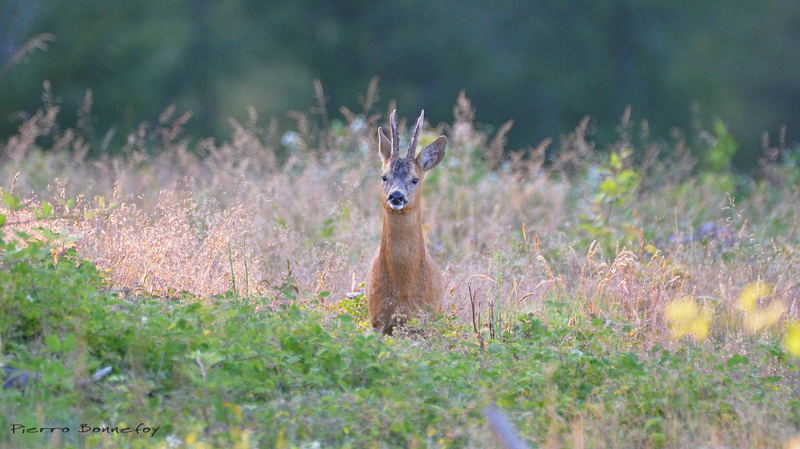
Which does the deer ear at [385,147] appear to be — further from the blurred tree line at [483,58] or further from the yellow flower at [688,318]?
the blurred tree line at [483,58]

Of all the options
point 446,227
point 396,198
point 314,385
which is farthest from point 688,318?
point 446,227

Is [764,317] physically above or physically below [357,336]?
above

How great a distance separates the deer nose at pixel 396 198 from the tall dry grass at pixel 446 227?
682 mm

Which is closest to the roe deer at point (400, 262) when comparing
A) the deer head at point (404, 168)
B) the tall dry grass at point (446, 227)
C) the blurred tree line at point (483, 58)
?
the deer head at point (404, 168)

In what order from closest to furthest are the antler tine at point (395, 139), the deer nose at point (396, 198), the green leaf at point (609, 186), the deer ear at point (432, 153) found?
1. the deer nose at point (396, 198)
2. the antler tine at point (395, 139)
3. the deer ear at point (432, 153)
4. the green leaf at point (609, 186)

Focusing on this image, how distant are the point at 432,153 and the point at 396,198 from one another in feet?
2.50

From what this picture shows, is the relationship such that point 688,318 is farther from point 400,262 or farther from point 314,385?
point 314,385

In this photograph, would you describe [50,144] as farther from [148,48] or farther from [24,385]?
[24,385]

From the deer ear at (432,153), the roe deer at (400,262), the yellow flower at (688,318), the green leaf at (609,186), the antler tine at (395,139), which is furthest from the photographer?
the green leaf at (609,186)

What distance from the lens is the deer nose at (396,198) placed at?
5.62m

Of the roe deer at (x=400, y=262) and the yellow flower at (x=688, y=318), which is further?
the roe deer at (x=400, y=262)

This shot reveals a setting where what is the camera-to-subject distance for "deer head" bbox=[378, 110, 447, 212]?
5660 mm

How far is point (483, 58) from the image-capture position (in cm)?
2186

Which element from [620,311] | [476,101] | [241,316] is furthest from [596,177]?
[476,101]
